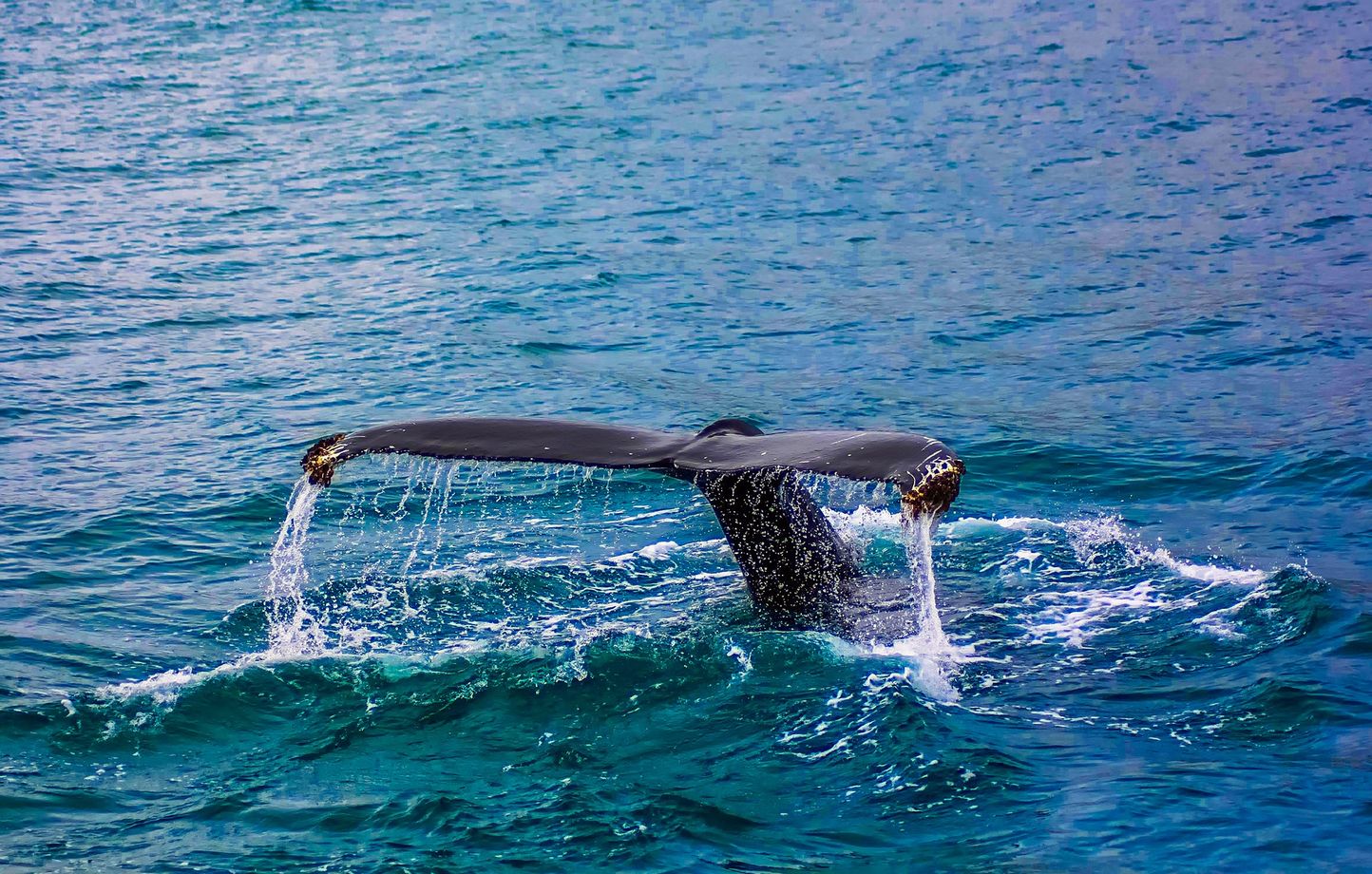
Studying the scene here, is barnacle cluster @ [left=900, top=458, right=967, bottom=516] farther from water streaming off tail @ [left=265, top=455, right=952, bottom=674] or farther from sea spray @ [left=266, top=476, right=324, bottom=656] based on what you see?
sea spray @ [left=266, top=476, right=324, bottom=656]

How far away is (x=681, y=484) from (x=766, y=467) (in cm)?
544

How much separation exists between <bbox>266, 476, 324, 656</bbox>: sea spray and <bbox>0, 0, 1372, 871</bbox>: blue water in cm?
6

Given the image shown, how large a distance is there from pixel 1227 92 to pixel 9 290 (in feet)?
66.8

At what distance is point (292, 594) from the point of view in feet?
36.3

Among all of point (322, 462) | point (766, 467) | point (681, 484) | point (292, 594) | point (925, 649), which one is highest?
point (322, 462)

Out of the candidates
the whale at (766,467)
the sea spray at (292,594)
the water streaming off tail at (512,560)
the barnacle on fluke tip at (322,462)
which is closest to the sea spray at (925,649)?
the water streaming off tail at (512,560)

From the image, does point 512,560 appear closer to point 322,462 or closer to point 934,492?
point 322,462

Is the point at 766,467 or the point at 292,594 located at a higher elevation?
the point at 766,467

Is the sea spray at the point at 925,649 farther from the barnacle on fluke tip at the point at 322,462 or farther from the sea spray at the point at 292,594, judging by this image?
the sea spray at the point at 292,594

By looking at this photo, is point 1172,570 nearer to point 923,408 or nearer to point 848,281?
point 923,408

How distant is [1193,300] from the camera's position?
59.0 ft

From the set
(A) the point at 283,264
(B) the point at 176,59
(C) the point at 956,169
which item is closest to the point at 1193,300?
(C) the point at 956,169

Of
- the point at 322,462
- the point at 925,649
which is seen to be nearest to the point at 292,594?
the point at 322,462

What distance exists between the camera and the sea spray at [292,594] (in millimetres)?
9906
